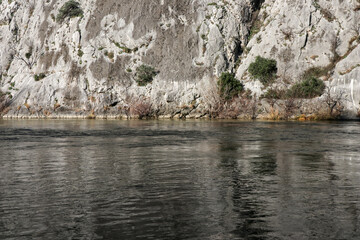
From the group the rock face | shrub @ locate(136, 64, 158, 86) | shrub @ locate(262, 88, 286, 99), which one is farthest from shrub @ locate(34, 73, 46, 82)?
shrub @ locate(262, 88, 286, 99)

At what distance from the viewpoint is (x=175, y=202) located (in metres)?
10.5

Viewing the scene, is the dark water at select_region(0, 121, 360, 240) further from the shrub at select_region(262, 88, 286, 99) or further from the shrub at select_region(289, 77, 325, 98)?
the shrub at select_region(262, 88, 286, 99)

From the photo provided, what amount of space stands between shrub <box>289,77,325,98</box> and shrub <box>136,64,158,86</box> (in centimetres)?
2555

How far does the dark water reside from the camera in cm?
820

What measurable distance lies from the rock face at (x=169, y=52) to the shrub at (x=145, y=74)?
3.23 feet

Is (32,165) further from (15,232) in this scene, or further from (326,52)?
(326,52)

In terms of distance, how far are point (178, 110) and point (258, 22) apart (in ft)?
81.1

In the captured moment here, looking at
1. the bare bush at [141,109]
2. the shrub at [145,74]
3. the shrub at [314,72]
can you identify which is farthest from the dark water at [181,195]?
the shrub at [145,74]

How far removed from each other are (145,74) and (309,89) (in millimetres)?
28946

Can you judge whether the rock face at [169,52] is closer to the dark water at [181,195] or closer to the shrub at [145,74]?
the shrub at [145,74]

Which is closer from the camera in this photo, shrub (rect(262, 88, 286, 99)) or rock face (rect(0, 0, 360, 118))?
shrub (rect(262, 88, 286, 99))

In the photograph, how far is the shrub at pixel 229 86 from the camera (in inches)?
2670

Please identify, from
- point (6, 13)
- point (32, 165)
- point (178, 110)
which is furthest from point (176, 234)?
point (6, 13)

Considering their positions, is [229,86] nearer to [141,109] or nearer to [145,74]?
[141,109]
